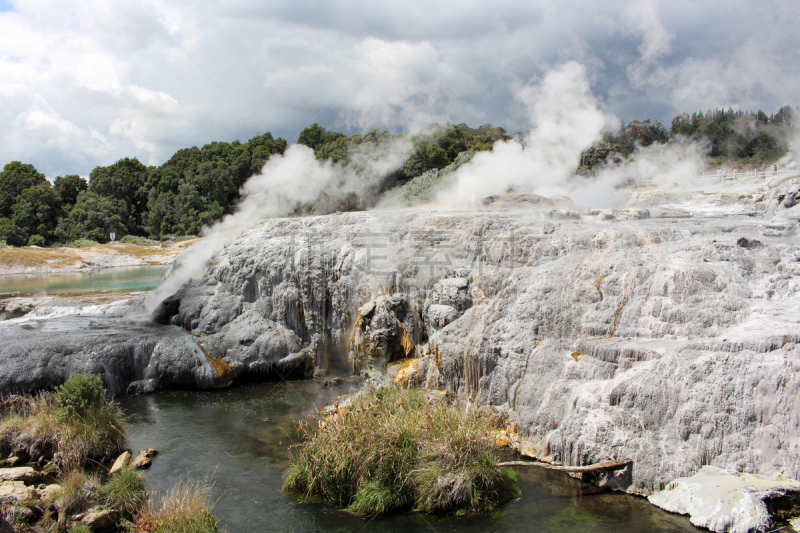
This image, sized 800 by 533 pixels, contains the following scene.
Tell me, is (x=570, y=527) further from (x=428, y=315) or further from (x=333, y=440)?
(x=428, y=315)

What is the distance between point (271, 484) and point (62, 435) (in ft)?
12.3

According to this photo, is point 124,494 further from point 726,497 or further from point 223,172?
point 223,172

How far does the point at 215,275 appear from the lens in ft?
53.2

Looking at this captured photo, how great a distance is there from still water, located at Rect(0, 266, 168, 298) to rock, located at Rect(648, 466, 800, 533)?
1061 inches

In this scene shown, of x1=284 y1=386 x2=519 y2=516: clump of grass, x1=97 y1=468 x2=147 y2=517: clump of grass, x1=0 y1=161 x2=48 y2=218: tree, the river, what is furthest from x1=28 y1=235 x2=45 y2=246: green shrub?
x1=284 y1=386 x2=519 y2=516: clump of grass

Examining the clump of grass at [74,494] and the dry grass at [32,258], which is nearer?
the clump of grass at [74,494]

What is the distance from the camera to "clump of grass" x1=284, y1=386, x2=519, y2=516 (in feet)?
23.6

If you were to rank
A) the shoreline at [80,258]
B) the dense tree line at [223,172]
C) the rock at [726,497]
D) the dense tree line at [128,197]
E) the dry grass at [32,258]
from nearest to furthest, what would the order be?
the rock at [726,497]
the dense tree line at [223,172]
the shoreline at [80,258]
the dry grass at [32,258]
the dense tree line at [128,197]

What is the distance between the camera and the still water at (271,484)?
6887 mm

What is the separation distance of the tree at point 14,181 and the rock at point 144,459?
197ft

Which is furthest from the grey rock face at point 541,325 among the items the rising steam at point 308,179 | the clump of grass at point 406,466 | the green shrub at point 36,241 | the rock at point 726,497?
the green shrub at point 36,241

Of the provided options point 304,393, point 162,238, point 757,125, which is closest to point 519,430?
point 304,393

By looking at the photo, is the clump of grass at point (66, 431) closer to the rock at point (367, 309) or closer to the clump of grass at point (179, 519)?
the clump of grass at point (179, 519)

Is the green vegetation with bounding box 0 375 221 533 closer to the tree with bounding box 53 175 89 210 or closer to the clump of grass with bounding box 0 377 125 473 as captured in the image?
the clump of grass with bounding box 0 377 125 473
